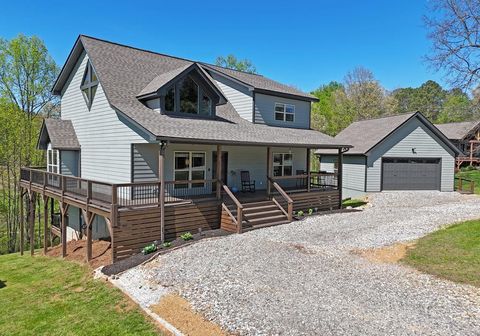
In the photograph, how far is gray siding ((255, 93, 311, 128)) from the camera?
18.0 meters

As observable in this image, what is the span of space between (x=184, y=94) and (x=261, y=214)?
21.0ft

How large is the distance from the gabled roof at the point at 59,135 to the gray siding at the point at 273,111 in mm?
9725

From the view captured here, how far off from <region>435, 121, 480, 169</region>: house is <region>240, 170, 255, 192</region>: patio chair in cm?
3483

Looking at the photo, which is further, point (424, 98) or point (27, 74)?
point (424, 98)

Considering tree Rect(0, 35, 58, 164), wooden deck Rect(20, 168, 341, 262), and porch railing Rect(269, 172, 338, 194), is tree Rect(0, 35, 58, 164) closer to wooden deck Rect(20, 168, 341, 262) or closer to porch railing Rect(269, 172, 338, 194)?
wooden deck Rect(20, 168, 341, 262)

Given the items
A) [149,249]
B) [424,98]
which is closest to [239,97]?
[149,249]

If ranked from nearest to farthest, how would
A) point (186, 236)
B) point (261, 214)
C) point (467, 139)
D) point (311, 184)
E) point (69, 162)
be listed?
1. point (186, 236)
2. point (261, 214)
3. point (69, 162)
4. point (311, 184)
5. point (467, 139)

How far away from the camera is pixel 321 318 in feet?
20.0

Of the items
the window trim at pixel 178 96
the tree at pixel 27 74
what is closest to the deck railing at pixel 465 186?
the window trim at pixel 178 96

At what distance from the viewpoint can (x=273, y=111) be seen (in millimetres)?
18688

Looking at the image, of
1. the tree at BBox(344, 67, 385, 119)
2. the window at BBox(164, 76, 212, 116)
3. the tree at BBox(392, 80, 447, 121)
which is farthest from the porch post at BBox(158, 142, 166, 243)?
the tree at BBox(392, 80, 447, 121)

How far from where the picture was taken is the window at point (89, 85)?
1512 cm

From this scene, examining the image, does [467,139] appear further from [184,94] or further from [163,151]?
[163,151]

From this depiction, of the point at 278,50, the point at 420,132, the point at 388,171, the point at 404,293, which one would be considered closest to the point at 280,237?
the point at 404,293
